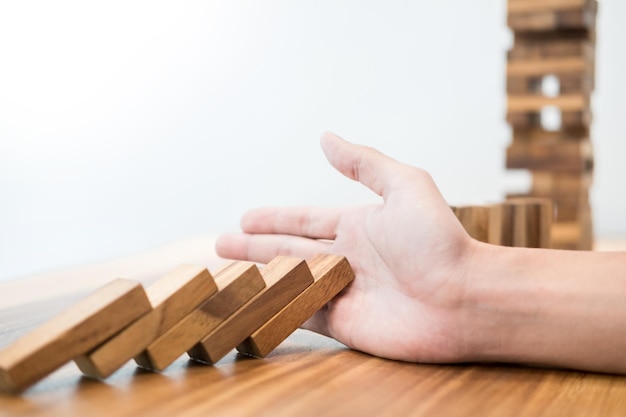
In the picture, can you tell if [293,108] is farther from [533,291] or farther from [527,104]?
[533,291]

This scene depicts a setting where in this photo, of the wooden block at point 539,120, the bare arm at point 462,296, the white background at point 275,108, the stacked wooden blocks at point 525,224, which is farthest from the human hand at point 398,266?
the white background at point 275,108

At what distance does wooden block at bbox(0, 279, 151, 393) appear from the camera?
0.76m

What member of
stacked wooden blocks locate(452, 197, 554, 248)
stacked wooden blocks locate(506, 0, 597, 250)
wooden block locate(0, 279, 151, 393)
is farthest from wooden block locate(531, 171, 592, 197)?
wooden block locate(0, 279, 151, 393)

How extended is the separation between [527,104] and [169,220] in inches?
59.4

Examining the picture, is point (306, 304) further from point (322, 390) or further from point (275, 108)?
point (275, 108)

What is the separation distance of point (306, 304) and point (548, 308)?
0.28 m

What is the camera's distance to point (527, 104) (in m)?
2.44

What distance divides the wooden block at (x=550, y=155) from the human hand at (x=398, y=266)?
1.45 m

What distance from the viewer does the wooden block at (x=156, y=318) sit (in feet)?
2.68

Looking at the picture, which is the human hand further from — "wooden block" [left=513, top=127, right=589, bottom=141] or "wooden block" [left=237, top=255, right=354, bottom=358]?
"wooden block" [left=513, top=127, right=589, bottom=141]

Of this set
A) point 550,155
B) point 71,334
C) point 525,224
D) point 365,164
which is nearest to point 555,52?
point 550,155

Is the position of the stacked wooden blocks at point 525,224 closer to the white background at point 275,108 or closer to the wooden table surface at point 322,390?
the wooden table surface at point 322,390

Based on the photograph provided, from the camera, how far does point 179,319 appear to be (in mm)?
870

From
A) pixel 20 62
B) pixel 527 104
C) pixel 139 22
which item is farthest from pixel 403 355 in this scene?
pixel 139 22
